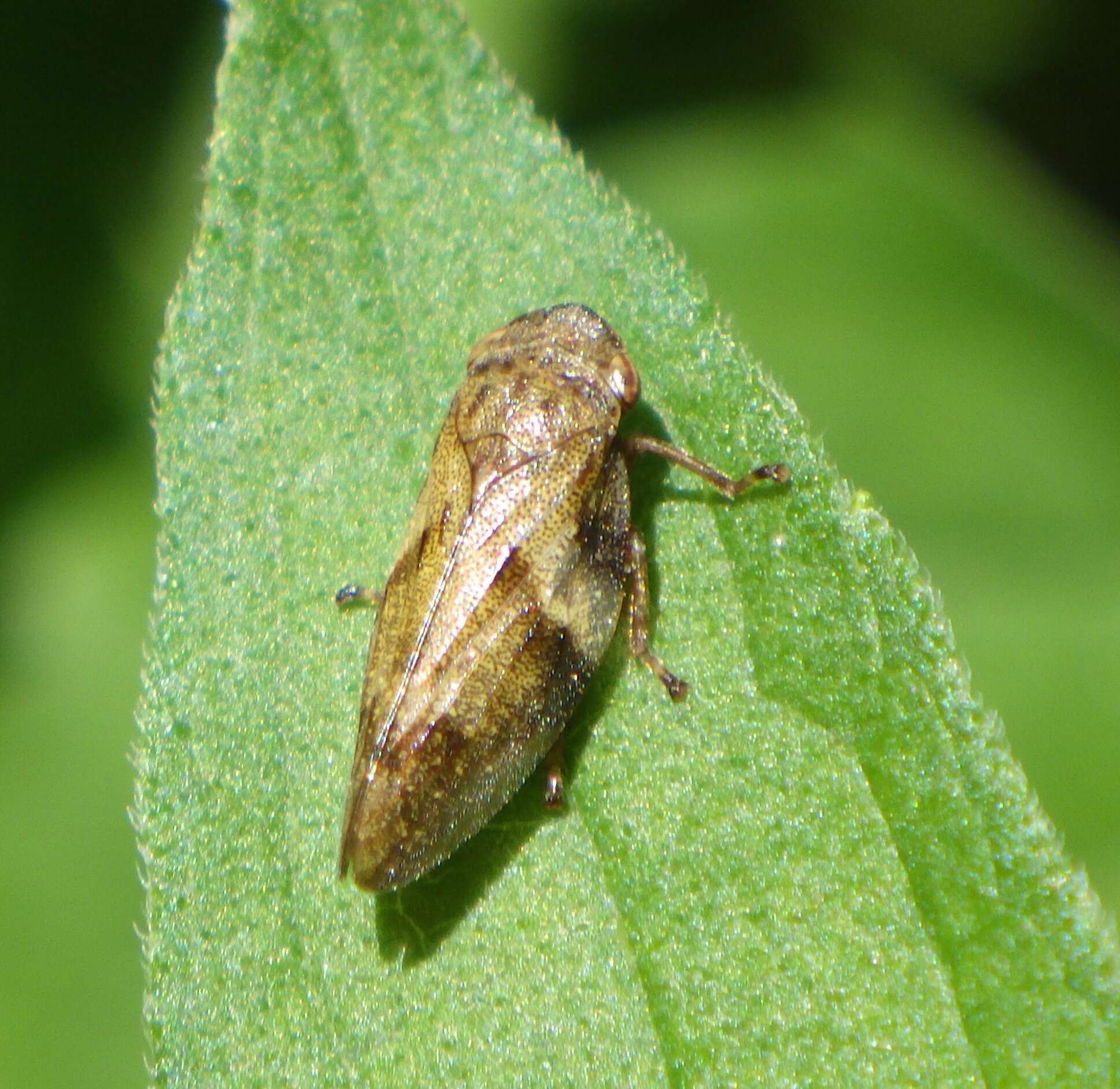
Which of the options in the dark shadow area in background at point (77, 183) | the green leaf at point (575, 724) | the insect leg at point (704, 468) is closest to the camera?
the green leaf at point (575, 724)

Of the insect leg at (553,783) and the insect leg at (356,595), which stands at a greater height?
the insect leg at (356,595)

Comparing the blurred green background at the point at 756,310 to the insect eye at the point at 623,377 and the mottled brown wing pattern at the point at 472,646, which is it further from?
the mottled brown wing pattern at the point at 472,646

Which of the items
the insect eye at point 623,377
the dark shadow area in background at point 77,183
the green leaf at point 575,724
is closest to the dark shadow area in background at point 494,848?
the green leaf at point 575,724

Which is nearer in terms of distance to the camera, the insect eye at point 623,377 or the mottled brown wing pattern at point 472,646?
the mottled brown wing pattern at point 472,646

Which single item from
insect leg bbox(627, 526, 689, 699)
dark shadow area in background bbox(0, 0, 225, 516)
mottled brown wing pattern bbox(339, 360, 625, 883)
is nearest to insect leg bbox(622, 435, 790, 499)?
mottled brown wing pattern bbox(339, 360, 625, 883)

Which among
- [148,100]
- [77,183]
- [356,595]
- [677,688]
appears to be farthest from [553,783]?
[148,100]

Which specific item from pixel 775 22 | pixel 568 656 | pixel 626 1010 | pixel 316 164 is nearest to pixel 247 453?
pixel 316 164

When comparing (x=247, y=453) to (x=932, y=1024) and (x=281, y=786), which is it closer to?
(x=281, y=786)
